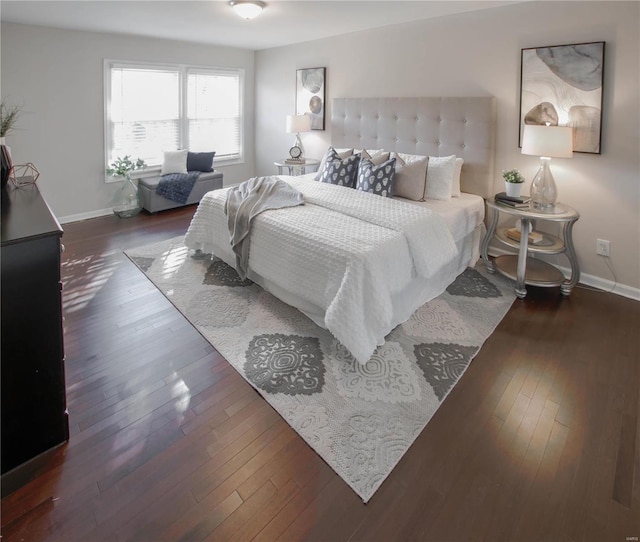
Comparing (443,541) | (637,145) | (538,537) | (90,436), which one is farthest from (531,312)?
(90,436)

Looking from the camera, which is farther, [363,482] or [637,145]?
[637,145]

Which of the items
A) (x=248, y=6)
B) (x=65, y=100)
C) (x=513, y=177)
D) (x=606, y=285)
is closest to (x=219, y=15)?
(x=248, y=6)

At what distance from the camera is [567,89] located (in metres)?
3.23

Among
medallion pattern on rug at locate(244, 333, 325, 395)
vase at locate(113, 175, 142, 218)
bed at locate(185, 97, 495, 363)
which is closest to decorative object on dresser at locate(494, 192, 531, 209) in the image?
bed at locate(185, 97, 495, 363)

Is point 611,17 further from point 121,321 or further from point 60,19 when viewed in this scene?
point 60,19

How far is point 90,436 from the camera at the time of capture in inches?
72.9

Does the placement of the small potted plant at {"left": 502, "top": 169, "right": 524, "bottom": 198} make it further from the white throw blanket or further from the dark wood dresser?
the dark wood dresser

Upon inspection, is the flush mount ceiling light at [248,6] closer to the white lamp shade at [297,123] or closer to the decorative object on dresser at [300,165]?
the white lamp shade at [297,123]

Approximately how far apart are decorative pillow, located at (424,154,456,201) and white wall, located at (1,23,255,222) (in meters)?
4.13

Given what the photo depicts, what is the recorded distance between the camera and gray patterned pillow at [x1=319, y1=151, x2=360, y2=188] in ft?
13.4

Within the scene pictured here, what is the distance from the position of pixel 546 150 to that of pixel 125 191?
4.93m

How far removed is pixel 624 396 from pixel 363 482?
1579mm

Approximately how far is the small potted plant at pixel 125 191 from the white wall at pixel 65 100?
13cm

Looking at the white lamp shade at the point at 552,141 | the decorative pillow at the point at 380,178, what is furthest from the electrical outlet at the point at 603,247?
the decorative pillow at the point at 380,178
